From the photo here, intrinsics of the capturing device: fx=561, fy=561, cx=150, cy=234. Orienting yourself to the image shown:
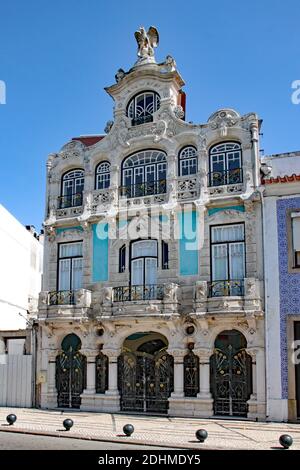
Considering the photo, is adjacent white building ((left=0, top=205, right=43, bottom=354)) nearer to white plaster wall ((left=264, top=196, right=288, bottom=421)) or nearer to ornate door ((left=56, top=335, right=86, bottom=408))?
ornate door ((left=56, top=335, right=86, bottom=408))

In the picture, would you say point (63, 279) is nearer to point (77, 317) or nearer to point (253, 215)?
point (77, 317)

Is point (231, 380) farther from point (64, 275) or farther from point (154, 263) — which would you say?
point (64, 275)

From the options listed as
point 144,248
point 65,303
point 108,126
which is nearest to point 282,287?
point 144,248

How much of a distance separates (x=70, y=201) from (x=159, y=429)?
11285 millimetres

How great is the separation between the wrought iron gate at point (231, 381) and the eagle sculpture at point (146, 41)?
13398 mm

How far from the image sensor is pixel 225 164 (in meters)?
22.4

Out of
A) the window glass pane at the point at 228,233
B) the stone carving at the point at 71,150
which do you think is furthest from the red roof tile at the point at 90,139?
the window glass pane at the point at 228,233

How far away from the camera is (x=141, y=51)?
82.9 feet

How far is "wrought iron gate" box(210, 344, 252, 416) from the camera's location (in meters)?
20.3

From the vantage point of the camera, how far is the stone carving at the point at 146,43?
2498 cm

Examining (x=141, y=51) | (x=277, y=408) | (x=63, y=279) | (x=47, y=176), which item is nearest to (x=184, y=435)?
(x=277, y=408)

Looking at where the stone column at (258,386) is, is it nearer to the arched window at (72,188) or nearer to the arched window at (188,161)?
the arched window at (188,161)
